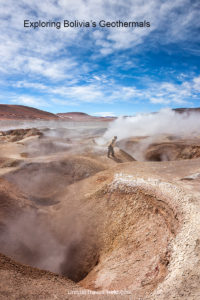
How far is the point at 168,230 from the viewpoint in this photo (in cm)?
385

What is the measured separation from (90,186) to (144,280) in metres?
4.34

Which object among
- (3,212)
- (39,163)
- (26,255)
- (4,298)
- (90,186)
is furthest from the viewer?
(39,163)

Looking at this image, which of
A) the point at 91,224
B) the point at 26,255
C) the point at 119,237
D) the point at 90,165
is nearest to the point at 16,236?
the point at 26,255

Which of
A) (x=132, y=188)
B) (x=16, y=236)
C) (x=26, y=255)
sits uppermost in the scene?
(x=132, y=188)

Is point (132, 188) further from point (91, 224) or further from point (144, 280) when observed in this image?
point (144, 280)

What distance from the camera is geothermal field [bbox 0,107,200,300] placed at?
2.86m

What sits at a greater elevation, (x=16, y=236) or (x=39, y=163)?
(x=39, y=163)

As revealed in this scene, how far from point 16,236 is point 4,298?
2.84 m

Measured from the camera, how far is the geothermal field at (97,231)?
9.38 ft

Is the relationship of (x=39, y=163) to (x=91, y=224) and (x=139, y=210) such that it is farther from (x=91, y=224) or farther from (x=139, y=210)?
(x=139, y=210)

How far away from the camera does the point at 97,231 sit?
5480 millimetres

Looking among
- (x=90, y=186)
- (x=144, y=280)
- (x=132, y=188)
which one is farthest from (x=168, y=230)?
(x=90, y=186)

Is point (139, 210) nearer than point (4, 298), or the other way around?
point (4, 298)

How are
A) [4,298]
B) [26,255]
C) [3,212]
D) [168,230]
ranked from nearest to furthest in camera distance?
[4,298] → [168,230] → [26,255] → [3,212]
